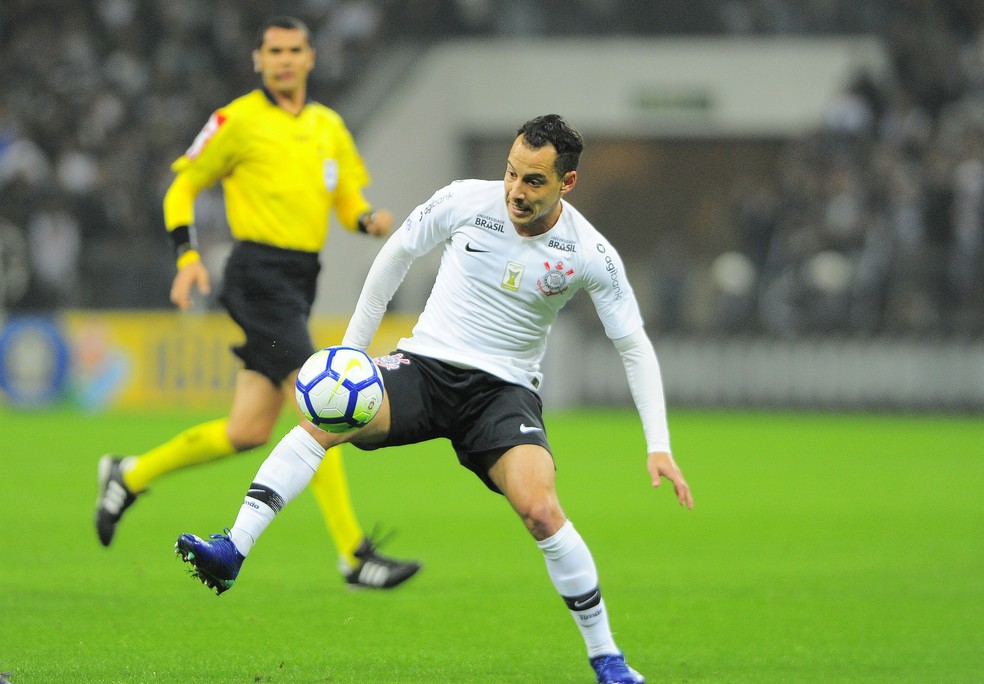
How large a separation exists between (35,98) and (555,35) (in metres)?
8.16

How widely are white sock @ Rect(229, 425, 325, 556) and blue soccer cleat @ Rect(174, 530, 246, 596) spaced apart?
8 centimetres

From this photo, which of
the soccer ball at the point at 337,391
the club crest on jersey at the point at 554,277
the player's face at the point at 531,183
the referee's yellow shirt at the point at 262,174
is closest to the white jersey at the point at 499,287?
the club crest on jersey at the point at 554,277

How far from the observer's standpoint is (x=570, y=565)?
5.45 meters

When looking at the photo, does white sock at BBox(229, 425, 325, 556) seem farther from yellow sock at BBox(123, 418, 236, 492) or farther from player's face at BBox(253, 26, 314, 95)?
player's face at BBox(253, 26, 314, 95)

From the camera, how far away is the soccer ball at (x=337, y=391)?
213 inches

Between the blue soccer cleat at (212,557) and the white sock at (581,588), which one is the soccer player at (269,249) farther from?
the blue soccer cleat at (212,557)

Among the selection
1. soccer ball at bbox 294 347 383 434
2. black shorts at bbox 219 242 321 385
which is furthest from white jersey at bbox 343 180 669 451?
black shorts at bbox 219 242 321 385

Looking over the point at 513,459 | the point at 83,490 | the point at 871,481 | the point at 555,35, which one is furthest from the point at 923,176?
the point at 513,459

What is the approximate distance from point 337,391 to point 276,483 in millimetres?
400

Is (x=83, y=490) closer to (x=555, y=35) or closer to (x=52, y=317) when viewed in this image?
(x=52, y=317)

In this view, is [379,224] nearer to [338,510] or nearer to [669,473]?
[338,510]

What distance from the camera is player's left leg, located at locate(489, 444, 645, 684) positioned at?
214 inches

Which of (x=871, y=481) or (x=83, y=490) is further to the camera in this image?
(x=871, y=481)

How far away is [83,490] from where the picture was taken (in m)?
11.4
